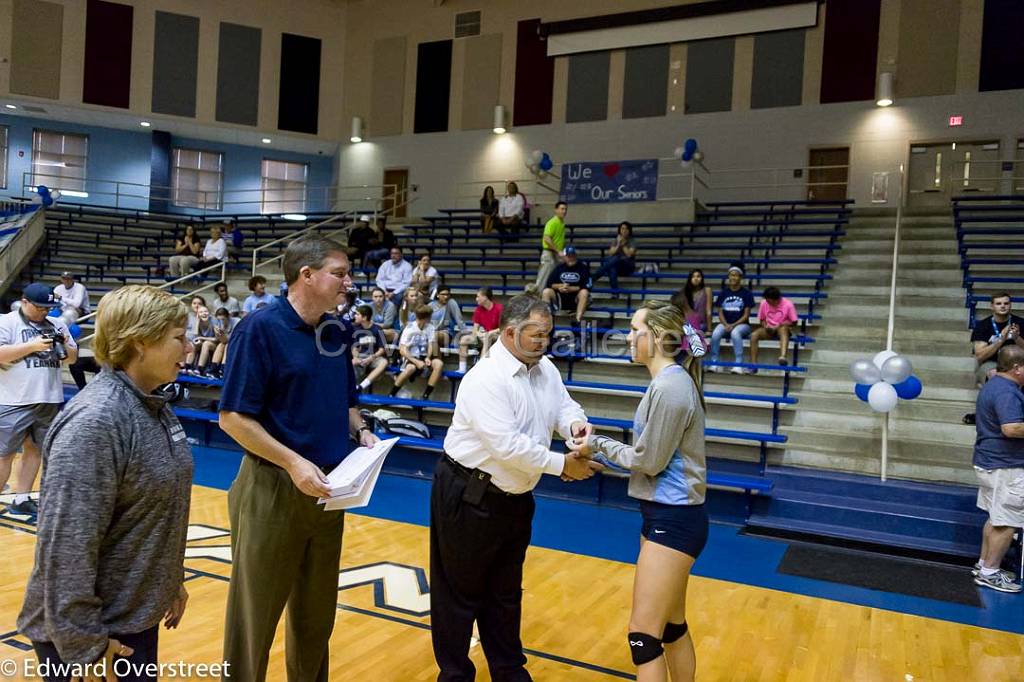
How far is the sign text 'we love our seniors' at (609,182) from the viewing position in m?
14.5

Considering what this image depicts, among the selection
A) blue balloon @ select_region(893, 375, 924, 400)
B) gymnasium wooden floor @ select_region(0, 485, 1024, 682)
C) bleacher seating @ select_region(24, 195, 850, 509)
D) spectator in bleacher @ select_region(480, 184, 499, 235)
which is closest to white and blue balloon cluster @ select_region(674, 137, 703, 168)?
bleacher seating @ select_region(24, 195, 850, 509)

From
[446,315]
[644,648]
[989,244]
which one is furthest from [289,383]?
[989,244]

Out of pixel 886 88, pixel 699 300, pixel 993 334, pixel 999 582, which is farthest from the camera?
pixel 886 88

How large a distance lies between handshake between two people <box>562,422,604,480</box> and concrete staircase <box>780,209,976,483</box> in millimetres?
5264

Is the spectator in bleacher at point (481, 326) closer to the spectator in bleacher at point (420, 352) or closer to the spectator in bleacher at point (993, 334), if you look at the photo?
the spectator in bleacher at point (420, 352)

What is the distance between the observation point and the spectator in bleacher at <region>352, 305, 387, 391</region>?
944 centimetres

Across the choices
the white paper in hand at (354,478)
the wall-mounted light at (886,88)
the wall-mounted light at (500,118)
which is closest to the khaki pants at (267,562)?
the white paper in hand at (354,478)

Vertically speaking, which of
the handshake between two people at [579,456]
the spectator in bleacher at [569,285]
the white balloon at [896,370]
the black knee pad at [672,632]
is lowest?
the black knee pad at [672,632]

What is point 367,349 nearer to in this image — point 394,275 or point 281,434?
point 394,275

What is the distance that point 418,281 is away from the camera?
435 inches

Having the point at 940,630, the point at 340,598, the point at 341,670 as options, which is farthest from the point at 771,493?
the point at 341,670

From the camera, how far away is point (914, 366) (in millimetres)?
8484

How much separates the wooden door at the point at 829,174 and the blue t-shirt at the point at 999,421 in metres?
10.5

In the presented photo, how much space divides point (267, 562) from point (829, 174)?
15295 mm
